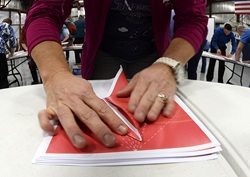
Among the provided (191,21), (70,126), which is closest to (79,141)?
(70,126)

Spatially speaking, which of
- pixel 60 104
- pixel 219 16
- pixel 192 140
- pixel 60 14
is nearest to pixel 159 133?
pixel 192 140

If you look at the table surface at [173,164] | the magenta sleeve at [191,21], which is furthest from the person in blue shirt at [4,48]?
the magenta sleeve at [191,21]

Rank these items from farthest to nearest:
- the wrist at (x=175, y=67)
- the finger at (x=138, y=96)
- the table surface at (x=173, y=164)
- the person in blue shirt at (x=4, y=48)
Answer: the person in blue shirt at (x=4, y=48) → the wrist at (x=175, y=67) → the finger at (x=138, y=96) → the table surface at (x=173, y=164)

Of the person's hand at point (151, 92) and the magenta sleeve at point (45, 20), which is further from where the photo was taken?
the magenta sleeve at point (45, 20)

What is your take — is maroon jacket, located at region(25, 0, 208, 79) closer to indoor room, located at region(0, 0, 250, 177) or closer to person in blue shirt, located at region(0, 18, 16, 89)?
indoor room, located at region(0, 0, 250, 177)

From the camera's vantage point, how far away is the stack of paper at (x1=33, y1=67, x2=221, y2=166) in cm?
39

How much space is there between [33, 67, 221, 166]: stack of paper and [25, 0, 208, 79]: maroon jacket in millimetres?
311

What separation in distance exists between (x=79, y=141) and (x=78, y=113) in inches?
2.7

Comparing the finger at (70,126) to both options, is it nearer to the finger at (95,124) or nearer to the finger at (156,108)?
the finger at (95,124)

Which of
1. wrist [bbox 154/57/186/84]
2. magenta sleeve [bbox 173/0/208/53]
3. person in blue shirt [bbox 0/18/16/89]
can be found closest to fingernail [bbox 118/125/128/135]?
wrist [bbox 154/57/186/84]

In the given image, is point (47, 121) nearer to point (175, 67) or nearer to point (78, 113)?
point (78, 113)

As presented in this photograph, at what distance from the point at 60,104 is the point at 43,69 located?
150 millimetres

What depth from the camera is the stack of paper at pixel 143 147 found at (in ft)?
1.28

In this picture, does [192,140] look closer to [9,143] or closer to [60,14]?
[9,143]
